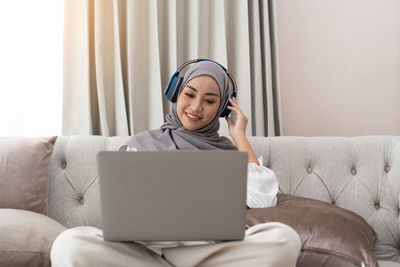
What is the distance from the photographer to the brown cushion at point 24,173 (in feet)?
5.08

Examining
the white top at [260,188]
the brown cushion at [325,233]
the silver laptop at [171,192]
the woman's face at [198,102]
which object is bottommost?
the brown cushion at [325,233]

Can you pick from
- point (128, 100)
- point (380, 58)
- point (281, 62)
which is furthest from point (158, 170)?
point (380, 58)

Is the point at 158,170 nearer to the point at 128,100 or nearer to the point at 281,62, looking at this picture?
the point at 128,100

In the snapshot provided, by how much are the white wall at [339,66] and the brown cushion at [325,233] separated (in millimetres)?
1115

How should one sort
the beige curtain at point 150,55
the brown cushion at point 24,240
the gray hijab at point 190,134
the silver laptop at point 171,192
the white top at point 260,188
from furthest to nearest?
the beige curtain at point 150,55
the gray hijab at point 190,134
the white top at point 260,188
the brown cushion at point 24,240
the silver laptop at point 171,192

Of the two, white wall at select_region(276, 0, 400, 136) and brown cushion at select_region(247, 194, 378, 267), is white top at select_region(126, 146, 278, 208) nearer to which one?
brown cushion at select_region(247, 194, 378, 267)

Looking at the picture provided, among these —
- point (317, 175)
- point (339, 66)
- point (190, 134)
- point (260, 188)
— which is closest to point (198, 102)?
point (190, 134)

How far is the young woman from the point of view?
106 centimetres

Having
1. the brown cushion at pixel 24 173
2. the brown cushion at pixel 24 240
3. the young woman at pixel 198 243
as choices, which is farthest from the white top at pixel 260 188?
the brown cushion at pixel 24 173

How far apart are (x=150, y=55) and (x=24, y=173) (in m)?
0.88

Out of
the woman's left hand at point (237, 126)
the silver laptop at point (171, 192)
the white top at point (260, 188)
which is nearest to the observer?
the silver laptop at point (171, 192)

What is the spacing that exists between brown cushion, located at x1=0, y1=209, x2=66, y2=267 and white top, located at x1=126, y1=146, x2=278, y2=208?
680mm

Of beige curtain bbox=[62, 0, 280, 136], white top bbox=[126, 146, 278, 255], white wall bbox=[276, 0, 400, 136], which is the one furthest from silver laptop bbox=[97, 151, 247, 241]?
white wall bbox=[276, 0, 400, 136]

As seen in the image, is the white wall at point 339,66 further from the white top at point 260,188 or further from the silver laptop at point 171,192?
the silver laptop at point 171,192
